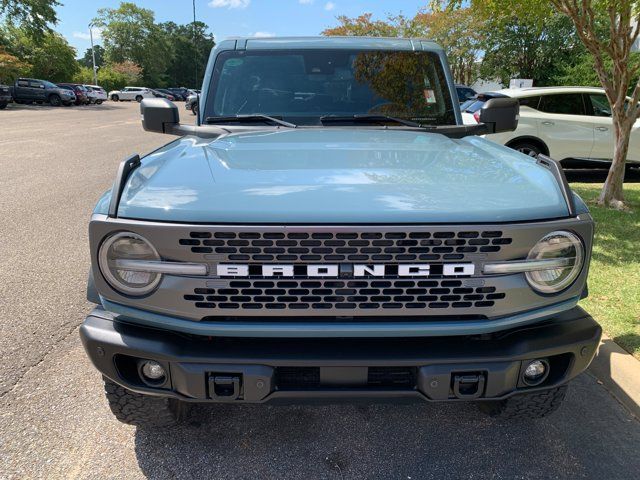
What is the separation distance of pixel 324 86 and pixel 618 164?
17.1ft

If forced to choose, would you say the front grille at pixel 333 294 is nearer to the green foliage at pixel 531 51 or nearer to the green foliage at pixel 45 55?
the green foliage at pixel 531 51

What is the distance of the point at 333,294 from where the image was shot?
191 centimetres

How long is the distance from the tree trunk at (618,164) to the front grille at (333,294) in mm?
6053

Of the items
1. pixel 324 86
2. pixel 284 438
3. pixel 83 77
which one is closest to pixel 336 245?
pixel 284 438

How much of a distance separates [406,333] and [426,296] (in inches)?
6.2

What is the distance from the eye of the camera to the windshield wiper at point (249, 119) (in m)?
3.21

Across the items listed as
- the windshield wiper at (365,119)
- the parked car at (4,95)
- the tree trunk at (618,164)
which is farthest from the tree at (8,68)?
the windshield wiper at (365,119)

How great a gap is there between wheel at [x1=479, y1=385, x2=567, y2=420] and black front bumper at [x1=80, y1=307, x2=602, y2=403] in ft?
1.21

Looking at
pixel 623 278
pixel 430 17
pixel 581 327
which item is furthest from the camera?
pixel 430 17

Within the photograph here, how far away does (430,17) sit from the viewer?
105ft

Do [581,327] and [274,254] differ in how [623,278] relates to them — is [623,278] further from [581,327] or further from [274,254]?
[274,254]

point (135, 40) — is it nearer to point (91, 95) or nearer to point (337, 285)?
point (91, 95)

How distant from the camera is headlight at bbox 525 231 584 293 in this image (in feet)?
6.45

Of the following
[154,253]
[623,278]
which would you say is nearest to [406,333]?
[154,253]
